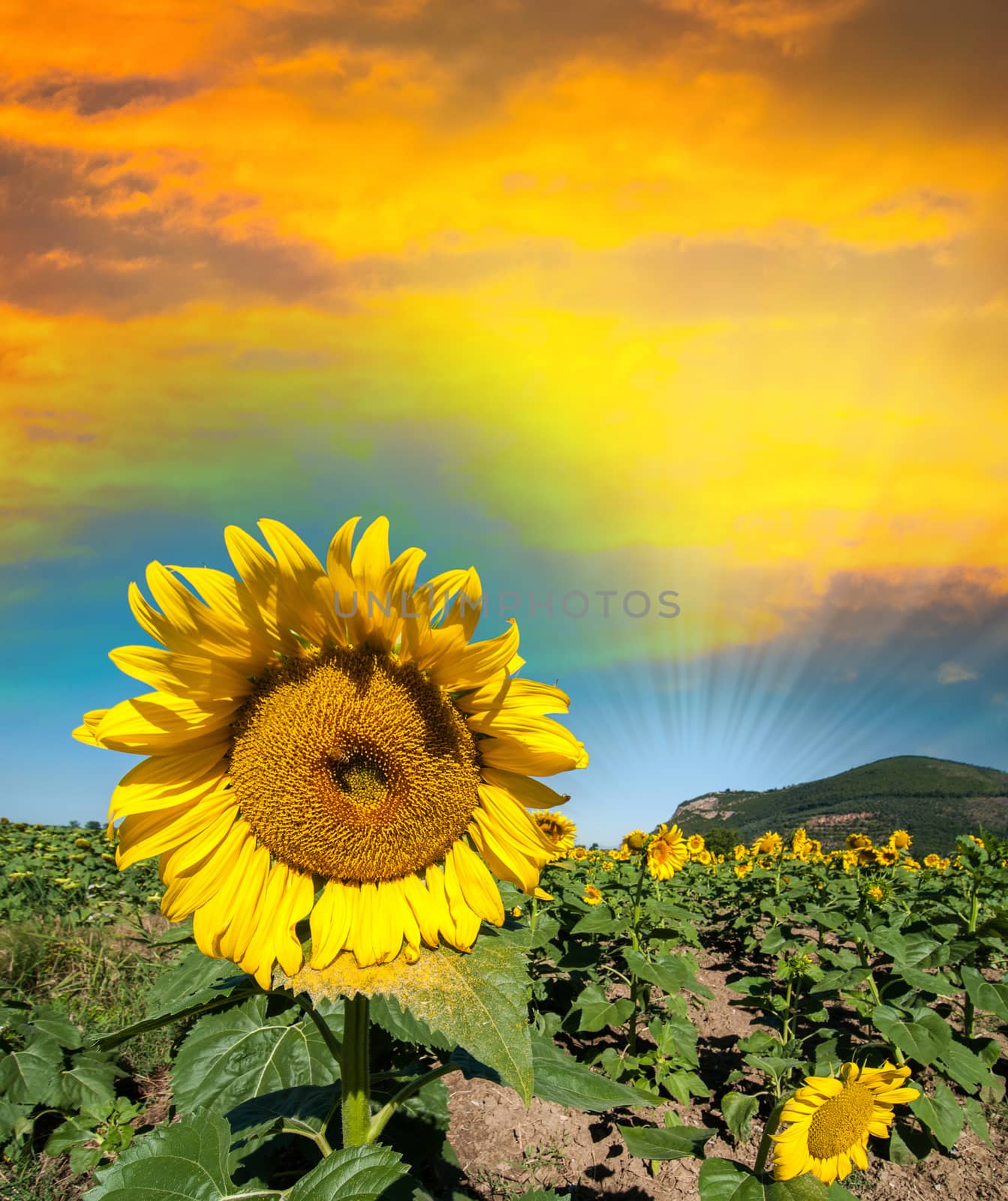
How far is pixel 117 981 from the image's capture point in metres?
6.96

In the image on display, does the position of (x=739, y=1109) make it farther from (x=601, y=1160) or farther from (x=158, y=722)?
(x=158, y=722)

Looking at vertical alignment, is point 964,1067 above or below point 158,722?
below

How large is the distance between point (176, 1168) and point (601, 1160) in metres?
4.36

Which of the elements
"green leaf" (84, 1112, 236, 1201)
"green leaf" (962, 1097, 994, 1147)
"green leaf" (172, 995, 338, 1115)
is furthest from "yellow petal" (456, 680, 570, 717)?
"green leaf" (962, 1097, 994, 1147)

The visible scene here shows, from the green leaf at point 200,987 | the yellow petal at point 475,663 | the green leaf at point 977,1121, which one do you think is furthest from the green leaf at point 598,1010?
the yellow petal at point 475,663

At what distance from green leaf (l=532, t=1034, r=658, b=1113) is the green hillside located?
7443 centimetres

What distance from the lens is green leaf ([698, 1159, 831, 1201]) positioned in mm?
2861

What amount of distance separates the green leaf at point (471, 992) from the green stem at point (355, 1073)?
0.14 metres

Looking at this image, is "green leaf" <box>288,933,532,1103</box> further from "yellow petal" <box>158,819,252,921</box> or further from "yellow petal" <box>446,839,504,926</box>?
"yellow petal" <box>158,819,252,921</box>

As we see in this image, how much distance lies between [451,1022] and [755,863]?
45.8ft

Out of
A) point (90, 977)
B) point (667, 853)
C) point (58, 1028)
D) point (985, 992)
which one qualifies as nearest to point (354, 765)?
point (58, 1028)

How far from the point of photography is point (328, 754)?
56.8 inches

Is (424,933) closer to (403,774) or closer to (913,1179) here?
(403,774)

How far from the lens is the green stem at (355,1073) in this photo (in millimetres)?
1466
